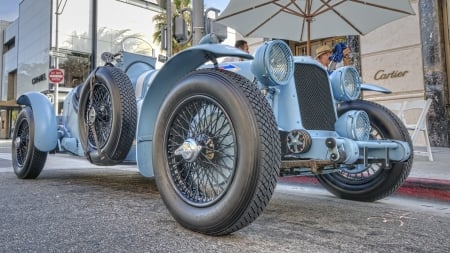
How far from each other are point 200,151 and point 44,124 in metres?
2.94

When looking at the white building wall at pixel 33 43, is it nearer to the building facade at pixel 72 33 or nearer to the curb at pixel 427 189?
the building facade at pixel 72 33

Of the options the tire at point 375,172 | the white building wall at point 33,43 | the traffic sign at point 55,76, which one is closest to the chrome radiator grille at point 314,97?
the tire at point 375,172

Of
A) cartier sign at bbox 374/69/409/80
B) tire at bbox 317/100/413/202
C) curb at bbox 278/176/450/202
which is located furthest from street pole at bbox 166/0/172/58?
cartier sign at bbox 374/69/409/80

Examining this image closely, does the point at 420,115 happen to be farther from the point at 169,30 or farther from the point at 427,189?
the point at 169,30

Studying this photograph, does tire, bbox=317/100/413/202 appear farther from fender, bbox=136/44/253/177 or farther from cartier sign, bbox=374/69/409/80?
cartier sign, bbox=374/69/409/80

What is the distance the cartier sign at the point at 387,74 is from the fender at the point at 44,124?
7.79 m

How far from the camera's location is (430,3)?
875 centimetres

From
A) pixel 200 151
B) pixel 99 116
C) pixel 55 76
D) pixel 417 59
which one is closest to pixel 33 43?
pixel 55 76

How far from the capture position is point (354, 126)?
114 inches

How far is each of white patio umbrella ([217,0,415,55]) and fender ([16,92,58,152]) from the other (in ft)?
9.22

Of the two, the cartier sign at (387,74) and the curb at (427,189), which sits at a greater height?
the cartier sign at (387,74)

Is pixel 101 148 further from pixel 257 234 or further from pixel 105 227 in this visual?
pixel 257 234

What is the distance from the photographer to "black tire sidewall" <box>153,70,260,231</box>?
6.70 feet

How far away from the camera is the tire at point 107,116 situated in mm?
3463
